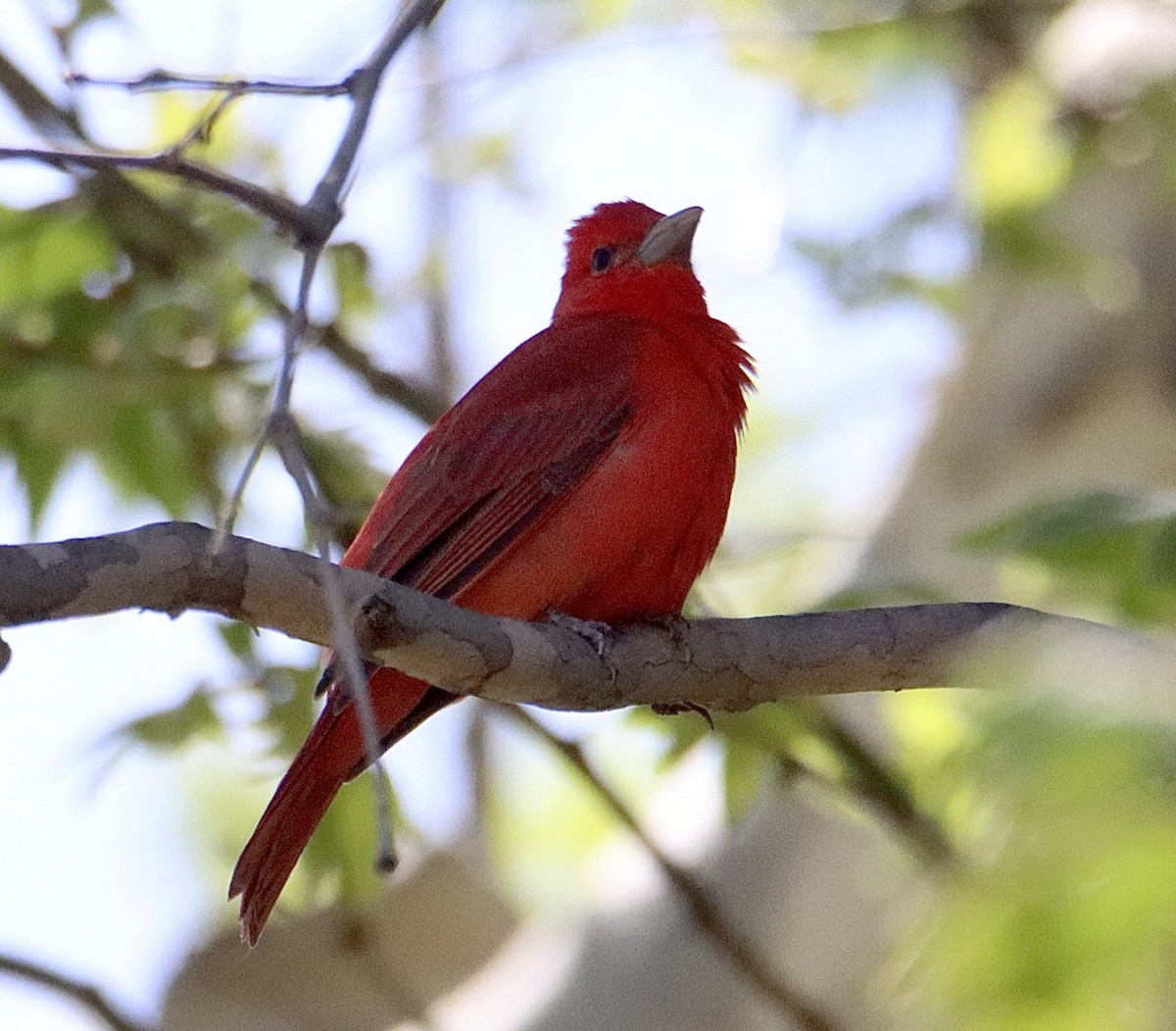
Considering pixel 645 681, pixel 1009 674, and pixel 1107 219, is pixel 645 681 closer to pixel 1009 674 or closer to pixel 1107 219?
pixel 1009 674

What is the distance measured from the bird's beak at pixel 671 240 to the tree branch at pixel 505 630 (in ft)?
5.79

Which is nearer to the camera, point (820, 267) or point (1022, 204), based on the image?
point (820, 267)

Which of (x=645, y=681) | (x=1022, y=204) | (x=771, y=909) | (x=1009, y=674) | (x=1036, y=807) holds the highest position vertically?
(x=1022, y=204)

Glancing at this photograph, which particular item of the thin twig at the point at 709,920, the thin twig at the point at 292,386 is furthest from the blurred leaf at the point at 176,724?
the thin twig at the point at 292,386

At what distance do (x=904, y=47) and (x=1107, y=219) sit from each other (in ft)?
4.10

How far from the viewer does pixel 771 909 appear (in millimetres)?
5961

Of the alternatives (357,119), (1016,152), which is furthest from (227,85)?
(1016,152)

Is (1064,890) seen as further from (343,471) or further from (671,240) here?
(671,240)

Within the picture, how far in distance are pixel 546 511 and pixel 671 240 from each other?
147cm

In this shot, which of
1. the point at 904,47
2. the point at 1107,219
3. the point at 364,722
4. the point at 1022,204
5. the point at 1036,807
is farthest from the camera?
the point at 904,47

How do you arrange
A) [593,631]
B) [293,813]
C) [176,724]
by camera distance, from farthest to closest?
1. [176,724]
2. [293,813]
3. [593,631]

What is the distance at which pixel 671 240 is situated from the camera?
5570mm

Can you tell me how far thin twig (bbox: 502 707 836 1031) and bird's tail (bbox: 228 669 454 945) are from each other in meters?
0.98

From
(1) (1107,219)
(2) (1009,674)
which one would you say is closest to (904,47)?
(1) (1107,219)
